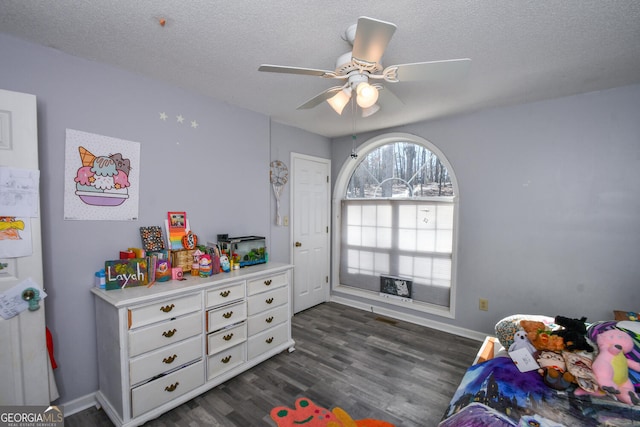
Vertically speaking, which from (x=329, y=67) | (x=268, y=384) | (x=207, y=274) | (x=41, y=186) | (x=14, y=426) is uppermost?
(x=329, y=67)

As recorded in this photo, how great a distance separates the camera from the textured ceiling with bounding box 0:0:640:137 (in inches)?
53.8

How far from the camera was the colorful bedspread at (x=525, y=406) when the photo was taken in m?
1.14

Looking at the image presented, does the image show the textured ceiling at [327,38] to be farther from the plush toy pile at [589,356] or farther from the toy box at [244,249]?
the plush toy pile at [589,356]

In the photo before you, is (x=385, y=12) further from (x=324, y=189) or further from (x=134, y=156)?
(x=324, y=189)

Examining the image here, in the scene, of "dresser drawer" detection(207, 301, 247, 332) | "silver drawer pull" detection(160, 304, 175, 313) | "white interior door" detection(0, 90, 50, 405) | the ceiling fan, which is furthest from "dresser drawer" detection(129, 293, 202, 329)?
the ceiling fan

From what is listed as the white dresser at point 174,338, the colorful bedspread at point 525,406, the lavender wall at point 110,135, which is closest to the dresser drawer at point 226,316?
the white dresser at point 174,338

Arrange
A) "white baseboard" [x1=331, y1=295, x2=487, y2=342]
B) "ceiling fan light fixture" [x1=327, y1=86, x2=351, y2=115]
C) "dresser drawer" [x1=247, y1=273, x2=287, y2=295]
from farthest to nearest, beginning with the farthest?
"white baseboard" [x1=331, y1=295, x2=487, y2=342], "dresser drawer" [x1=247, y1=273, x2=287, y2=295], "ceiling fan light fixture" [x1=327, y1=86, x2=351, y2=115]

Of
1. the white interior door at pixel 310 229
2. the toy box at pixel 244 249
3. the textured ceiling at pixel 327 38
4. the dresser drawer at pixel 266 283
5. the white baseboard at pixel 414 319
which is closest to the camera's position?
the textured ceiling at pixel 327 38

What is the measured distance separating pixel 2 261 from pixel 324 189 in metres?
3.10

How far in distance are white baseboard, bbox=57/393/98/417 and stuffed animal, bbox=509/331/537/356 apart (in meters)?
2.73

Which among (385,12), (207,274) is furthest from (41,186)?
(385,12)

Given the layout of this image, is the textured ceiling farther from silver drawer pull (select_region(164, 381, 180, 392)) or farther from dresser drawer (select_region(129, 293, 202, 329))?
silver drawer pull (select_region(164, 381, 180, 392))

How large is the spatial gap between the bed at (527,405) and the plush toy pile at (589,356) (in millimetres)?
20

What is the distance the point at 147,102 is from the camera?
7.11ft
